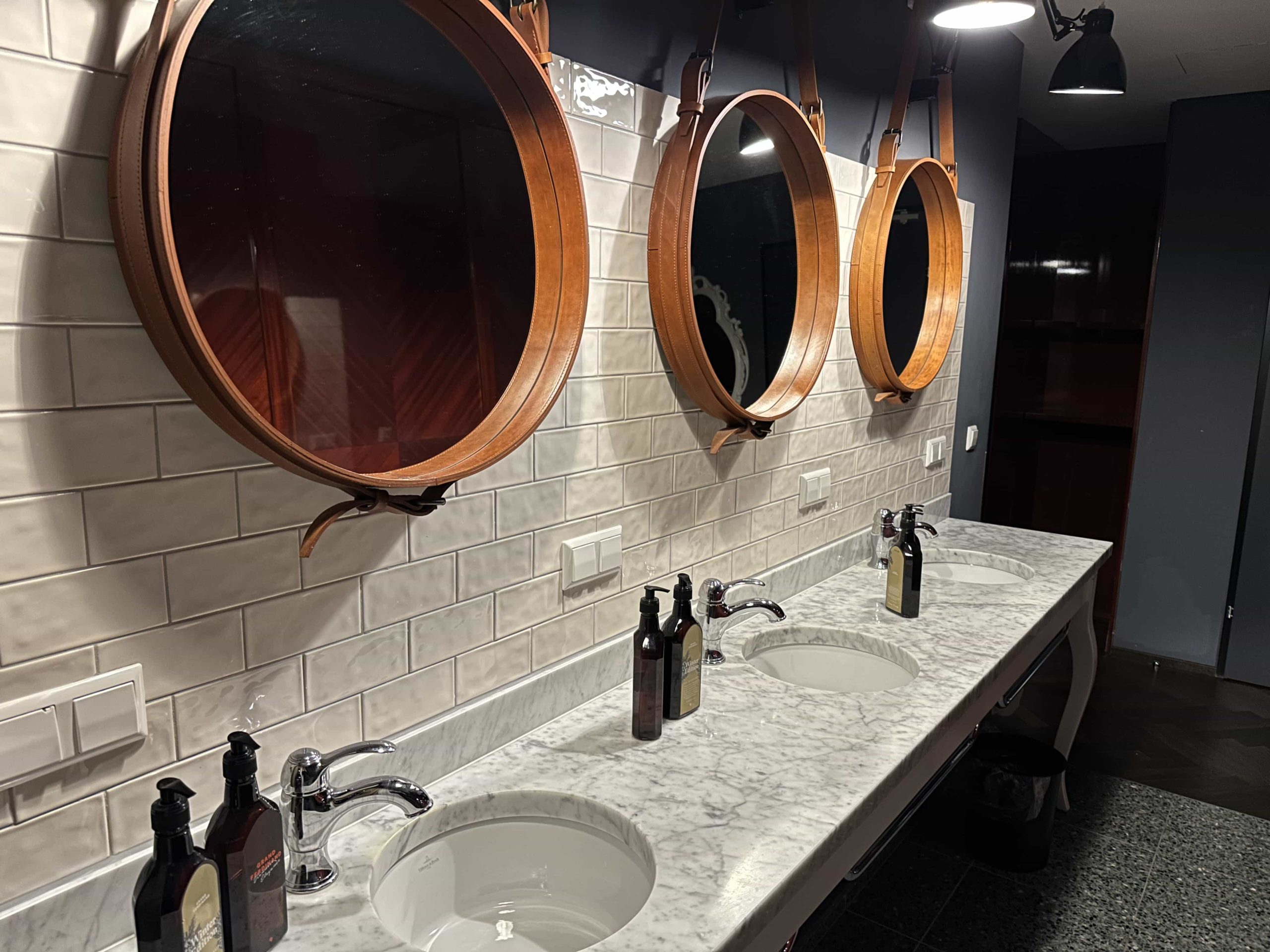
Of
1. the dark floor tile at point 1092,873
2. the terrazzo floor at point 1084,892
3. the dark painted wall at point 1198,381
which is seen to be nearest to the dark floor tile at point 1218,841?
the terrazzo floor at point 1084,892

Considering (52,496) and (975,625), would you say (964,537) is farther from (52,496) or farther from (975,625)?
(52,496)

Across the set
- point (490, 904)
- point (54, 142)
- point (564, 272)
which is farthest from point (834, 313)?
point (54, 142)

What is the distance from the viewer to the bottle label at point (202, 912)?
79 centimetres

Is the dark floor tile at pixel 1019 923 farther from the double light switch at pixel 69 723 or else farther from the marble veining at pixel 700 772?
the double light switch at pixel 69 723

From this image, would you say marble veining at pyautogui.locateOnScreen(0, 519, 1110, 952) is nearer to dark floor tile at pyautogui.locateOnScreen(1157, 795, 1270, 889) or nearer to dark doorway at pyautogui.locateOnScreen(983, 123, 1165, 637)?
dark floor tile at pyautogui.locateOnScreen(1157, 795, 1270, 889)

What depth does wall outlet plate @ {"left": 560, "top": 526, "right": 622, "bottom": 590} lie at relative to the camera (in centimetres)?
149

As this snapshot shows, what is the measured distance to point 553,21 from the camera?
4.43 feet

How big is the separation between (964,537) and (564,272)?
1.95 m

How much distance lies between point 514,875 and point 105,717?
1.96 feet

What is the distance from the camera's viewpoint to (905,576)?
2.03 metres

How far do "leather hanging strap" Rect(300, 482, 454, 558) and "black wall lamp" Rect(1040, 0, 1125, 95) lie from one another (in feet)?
6.77

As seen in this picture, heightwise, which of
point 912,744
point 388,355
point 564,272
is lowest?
point 912,744

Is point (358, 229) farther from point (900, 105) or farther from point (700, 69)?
point (900, 105)

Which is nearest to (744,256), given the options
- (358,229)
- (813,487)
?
(813,487)
